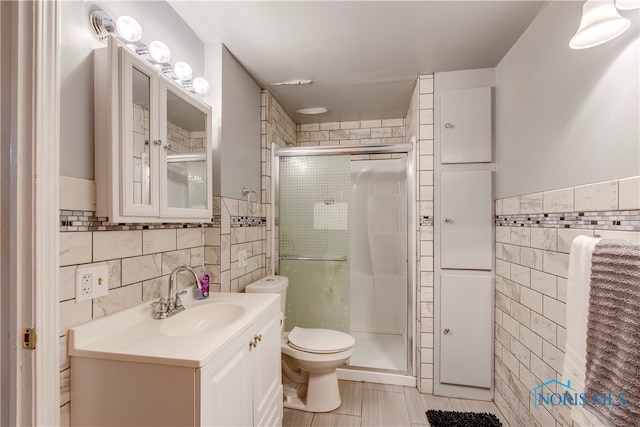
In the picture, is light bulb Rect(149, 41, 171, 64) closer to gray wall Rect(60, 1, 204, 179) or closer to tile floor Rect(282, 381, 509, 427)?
gray wall Rect(60, 1, 204, 179)

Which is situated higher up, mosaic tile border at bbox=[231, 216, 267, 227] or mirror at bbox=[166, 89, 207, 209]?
mirror at bbox=[166, 89, 207, 209]

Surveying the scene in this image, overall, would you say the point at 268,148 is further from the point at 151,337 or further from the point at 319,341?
the point at 151,337

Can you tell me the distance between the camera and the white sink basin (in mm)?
1322

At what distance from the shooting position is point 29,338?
842 millimetres

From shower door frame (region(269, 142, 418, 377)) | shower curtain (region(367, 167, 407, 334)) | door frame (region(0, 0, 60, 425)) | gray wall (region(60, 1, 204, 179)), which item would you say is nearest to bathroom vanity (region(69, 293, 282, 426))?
door frame (region(0, 0, 60, 425))

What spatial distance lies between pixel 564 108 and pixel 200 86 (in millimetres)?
1823

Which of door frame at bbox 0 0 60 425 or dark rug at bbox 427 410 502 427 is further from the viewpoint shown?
dark rug at bbox 427 410 502 427

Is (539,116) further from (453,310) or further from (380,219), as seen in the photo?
(380,219)

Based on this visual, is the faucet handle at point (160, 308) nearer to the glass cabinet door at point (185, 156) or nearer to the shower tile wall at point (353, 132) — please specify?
the glass cabinet door at point (185, 156)

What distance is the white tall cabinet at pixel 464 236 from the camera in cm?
203

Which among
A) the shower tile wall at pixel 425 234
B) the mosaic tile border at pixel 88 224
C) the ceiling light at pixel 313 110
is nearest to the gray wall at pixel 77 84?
the mosaic tile border at pixel 88 224

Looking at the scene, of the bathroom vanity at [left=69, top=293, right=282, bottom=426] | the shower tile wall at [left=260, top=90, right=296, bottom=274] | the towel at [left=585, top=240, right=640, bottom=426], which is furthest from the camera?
the shower tile wall at [left=260, top=90, right=296, bottom=274]

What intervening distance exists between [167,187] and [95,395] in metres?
0.81

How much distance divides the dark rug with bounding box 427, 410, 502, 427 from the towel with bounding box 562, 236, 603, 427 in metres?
0.97
